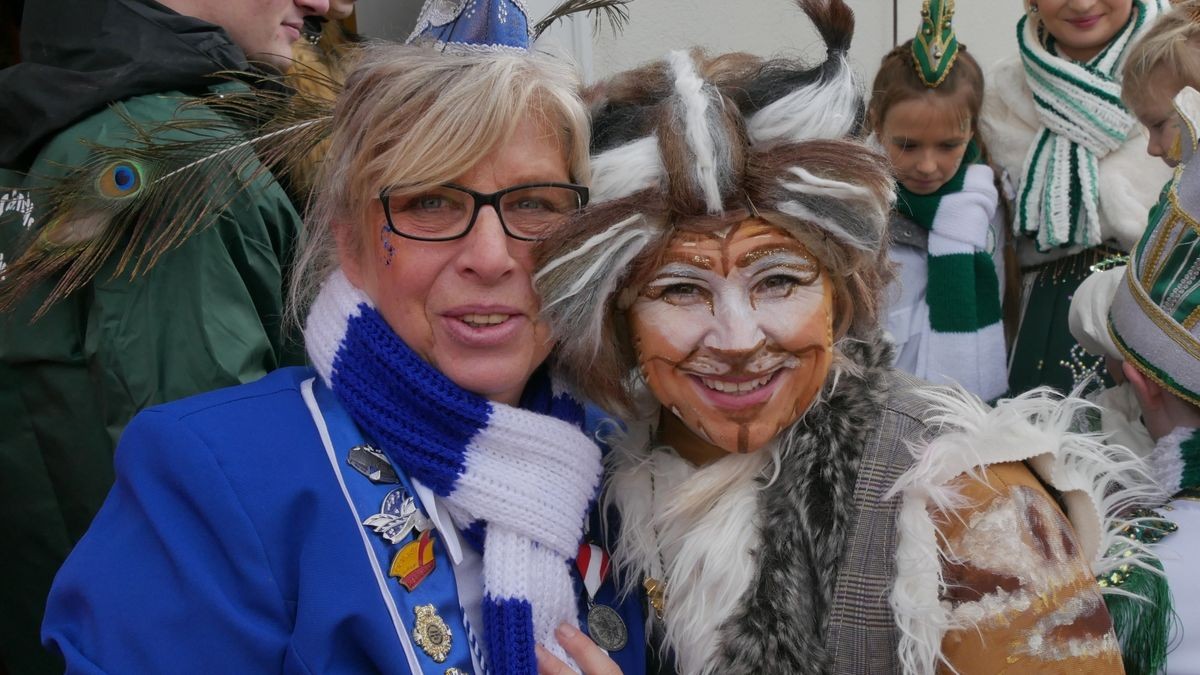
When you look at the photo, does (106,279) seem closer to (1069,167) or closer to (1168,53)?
(1168,53)

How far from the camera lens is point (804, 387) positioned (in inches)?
72.8

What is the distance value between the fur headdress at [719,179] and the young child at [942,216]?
1.51 metres

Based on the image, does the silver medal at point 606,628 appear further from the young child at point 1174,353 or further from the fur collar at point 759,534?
the young child at point 1174,353

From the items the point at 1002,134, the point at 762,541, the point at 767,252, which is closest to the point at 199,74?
the point at 767,252

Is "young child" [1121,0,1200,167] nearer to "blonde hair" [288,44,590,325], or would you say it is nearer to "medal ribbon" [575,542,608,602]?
"blonde hair" [288,44,590,325]

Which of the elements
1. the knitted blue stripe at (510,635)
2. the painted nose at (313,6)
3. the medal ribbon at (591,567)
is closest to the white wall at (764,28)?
the painted nose at (313,6)

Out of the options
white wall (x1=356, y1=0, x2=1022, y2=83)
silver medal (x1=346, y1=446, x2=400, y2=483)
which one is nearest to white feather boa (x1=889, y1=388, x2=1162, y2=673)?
silver medal (x1=346, y1=446, x2=400, y2=483)

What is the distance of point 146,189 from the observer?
6.80 feet

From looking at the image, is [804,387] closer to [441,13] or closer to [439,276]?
[439,276]

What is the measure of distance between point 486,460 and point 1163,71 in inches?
82.3

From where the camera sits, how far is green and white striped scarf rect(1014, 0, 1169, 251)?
3285mm

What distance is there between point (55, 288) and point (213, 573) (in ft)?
2.57

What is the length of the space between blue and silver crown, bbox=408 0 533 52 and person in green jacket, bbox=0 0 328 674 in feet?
1.60

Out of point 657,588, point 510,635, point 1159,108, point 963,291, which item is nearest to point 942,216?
point 963,291
